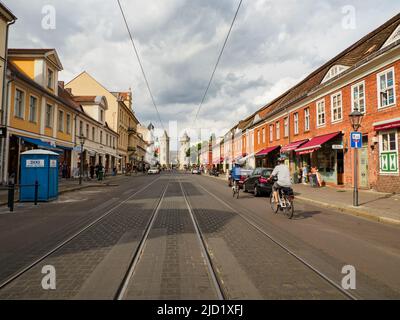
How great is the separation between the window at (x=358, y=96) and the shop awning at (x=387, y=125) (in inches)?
75.3

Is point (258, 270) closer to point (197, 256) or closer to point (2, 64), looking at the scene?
point (197, 256)

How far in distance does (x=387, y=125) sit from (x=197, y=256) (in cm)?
1364

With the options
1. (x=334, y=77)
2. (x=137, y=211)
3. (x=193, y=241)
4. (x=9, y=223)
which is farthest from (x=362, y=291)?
(x=334, y=77)

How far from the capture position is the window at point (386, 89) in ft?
48.0

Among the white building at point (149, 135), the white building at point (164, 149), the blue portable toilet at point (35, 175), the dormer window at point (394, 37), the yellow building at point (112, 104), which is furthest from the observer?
the white building at point (164, 149)

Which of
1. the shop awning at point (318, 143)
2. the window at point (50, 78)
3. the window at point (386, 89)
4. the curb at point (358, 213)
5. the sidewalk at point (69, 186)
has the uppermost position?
the window at point (50, 78)

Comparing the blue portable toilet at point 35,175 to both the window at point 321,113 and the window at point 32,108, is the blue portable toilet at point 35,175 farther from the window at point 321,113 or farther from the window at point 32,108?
the window at point 321,113

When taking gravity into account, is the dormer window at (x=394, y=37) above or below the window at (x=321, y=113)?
above

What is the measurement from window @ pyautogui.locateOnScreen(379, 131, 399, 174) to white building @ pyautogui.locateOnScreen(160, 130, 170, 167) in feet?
482

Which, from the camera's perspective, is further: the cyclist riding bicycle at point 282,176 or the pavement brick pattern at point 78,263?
the cyclist riding bicycle at point 282,176

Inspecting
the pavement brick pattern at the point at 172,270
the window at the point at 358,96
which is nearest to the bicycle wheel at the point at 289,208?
the pavement brick pattern at the point at 172,270

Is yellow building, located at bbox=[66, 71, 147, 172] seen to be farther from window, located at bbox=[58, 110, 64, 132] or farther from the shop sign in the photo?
the shop sign

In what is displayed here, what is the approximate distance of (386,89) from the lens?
15.0 m

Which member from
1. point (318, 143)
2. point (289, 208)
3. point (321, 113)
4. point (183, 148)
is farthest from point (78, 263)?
point (183, 148)
